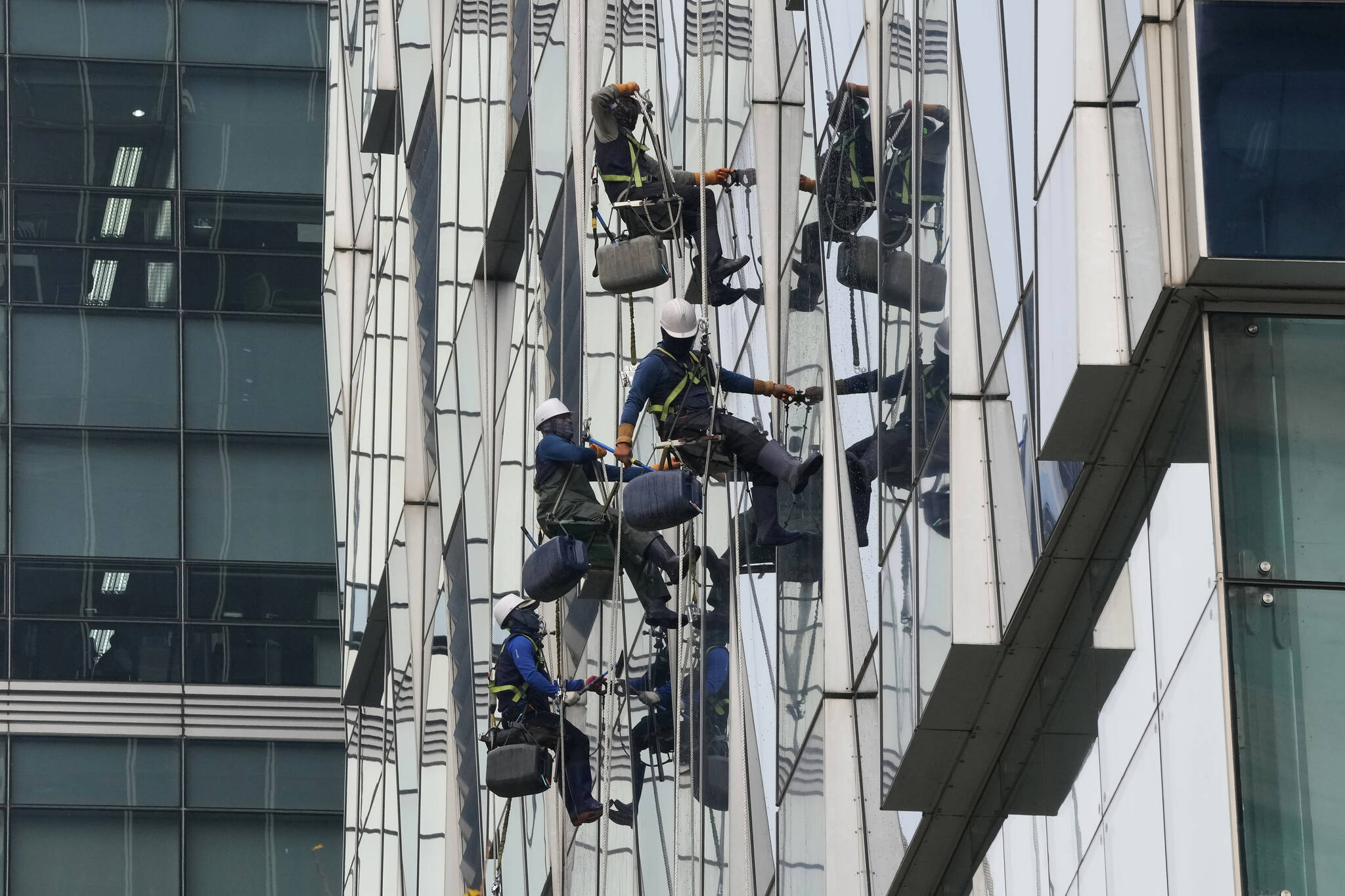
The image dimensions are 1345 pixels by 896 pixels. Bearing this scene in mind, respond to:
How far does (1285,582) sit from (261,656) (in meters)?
40.2

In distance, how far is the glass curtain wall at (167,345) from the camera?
48188 mm

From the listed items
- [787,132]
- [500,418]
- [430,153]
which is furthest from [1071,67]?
[430,153]

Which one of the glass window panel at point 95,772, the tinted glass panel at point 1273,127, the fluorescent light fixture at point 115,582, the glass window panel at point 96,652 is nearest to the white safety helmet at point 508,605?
the tinted glass panel at point 1273,127

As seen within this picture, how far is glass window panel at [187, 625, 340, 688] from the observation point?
4806 cm

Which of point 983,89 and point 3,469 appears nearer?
point 983,89

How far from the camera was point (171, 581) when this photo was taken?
159ft

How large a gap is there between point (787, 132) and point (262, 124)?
112ft

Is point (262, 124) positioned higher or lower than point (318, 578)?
higher

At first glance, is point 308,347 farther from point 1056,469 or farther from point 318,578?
point 1056,469

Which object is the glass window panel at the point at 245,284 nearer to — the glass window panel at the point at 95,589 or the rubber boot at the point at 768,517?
the glass window panel at the point at 95,589

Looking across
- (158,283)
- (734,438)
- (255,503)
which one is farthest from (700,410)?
(158,283)

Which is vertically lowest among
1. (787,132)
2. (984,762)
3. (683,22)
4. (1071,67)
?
(984,762)

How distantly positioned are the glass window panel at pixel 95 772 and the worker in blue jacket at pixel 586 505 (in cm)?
2932

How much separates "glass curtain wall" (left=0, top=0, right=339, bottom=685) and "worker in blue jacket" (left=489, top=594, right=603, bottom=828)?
26328mm
